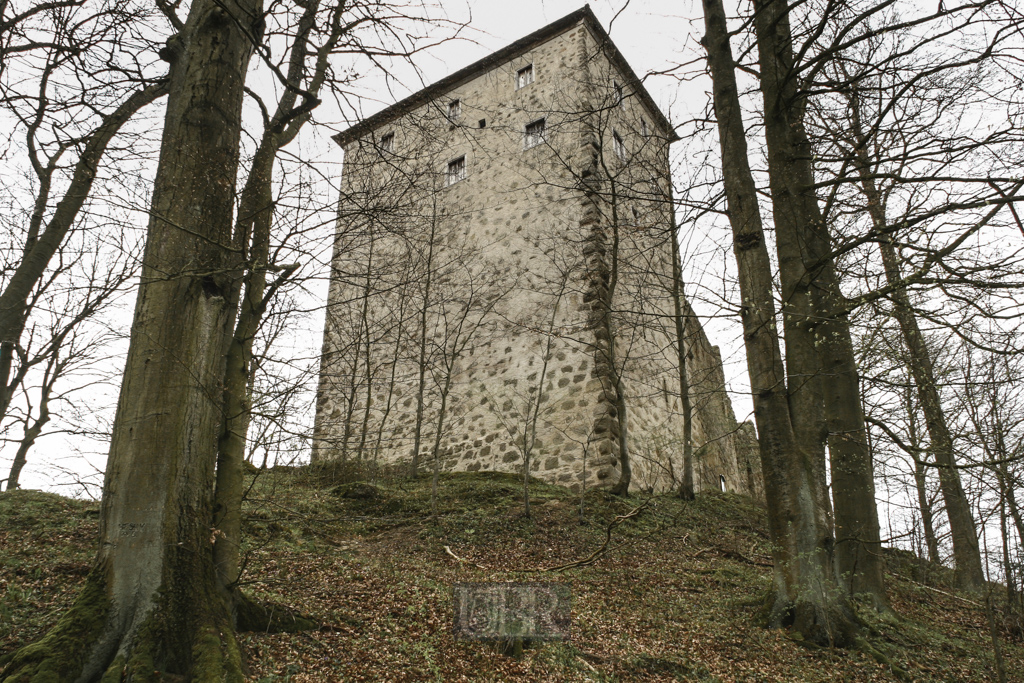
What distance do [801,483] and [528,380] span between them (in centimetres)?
591

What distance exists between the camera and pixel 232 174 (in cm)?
389

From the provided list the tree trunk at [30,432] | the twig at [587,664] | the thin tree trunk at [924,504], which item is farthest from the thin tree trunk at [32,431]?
the thin tree trunk at [924,504]

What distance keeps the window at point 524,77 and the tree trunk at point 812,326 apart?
709 cm

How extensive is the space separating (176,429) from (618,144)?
10.9 metres

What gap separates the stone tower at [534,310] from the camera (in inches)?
372

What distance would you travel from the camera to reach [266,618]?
152 inches

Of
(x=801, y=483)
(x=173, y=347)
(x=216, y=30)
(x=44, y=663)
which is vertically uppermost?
(x=216, y=30)

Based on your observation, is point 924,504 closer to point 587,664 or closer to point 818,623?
point 818,623

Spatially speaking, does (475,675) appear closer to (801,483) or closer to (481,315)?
(801,483)

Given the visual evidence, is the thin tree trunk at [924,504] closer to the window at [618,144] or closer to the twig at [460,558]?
the twig at [460,558]

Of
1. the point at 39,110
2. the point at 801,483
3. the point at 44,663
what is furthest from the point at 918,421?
the point at 39,110

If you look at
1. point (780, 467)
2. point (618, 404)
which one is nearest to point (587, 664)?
point (780, 467)

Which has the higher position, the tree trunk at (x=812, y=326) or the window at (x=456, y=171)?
the window at (x=456, y=171)
